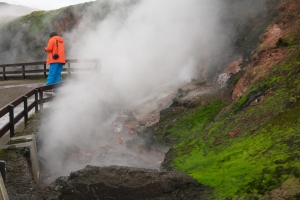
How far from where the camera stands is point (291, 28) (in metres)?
9.66

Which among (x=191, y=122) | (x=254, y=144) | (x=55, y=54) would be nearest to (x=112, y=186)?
(x=254, y=144)

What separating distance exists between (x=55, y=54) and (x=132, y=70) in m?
3.96

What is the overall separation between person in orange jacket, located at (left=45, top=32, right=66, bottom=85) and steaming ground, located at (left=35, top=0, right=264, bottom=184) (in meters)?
0.75

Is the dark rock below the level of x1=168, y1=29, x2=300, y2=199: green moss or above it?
below

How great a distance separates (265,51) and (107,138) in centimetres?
488

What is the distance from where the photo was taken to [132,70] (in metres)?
15.8

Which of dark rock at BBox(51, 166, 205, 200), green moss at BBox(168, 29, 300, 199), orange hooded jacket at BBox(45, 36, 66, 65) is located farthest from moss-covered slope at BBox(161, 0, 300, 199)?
orange hooded jacket at BBox(45, 36, 66, 65)

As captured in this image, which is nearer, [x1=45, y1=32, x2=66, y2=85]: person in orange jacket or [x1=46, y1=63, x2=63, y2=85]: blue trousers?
[x1=45, y1=32, x2=66, y2=85]: person in orange jacket

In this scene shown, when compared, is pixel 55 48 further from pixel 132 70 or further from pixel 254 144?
pixel 254 144

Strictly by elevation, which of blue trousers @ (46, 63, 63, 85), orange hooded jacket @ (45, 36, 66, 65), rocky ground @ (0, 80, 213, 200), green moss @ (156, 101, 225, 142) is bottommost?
rocky ground @ (0, 80, 213, 200)

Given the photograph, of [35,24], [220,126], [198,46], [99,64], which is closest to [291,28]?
[220,126]

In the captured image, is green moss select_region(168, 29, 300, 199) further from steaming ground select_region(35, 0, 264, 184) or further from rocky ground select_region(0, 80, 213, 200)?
steaming ground select_region(35, 0, 264, 184)

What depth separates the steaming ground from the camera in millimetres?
8938

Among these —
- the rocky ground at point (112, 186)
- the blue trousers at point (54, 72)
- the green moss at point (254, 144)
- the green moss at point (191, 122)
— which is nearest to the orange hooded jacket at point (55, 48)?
the blue trousers at point (54, 72)
